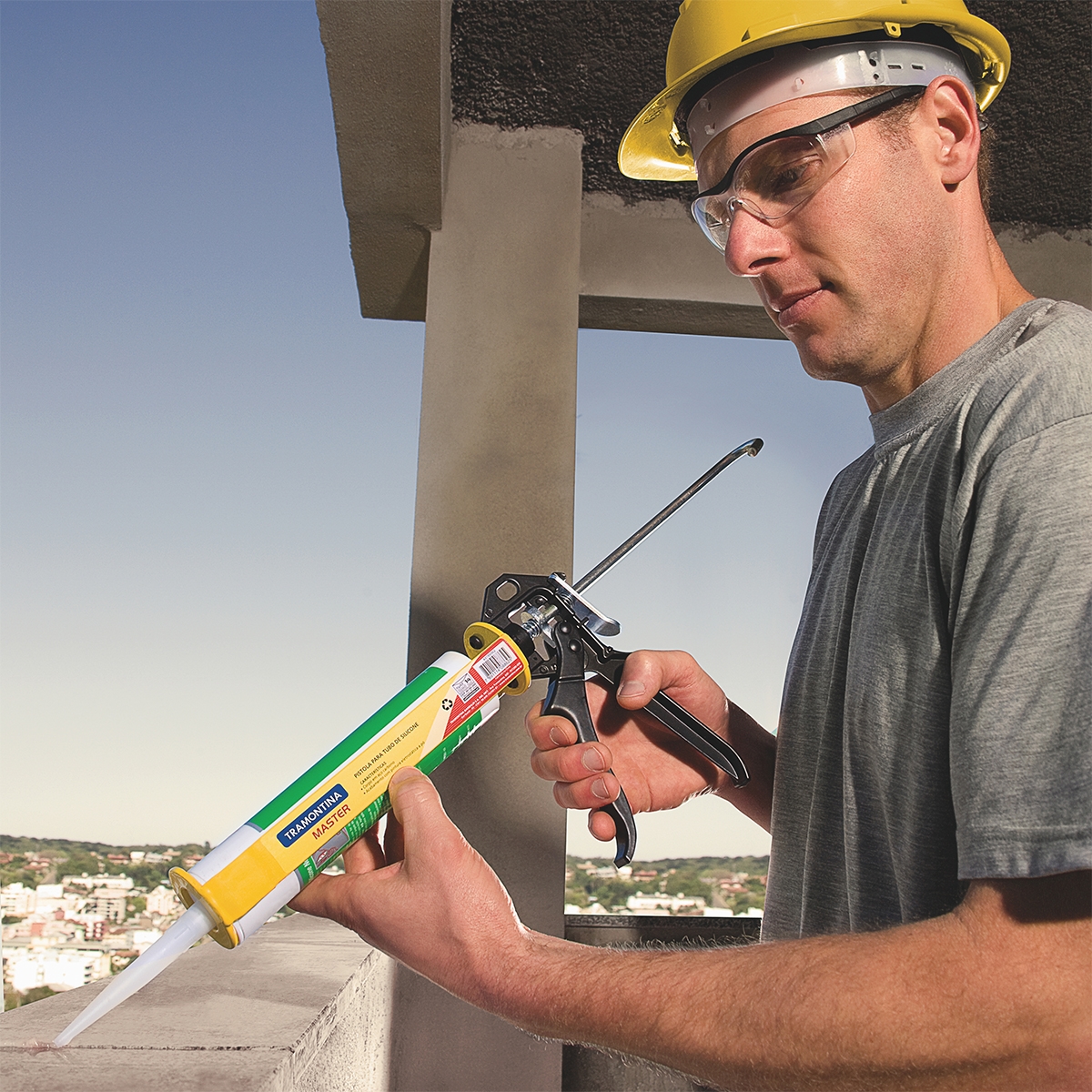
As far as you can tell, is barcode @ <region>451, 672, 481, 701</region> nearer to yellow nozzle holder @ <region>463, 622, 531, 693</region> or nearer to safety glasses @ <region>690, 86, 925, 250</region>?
yellow nozzle holder @ <region>463, 622, 531, 693</region>

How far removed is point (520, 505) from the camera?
6.34ft

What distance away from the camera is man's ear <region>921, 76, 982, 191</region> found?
29.2 inches

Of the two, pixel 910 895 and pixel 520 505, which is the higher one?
pixel 520 505

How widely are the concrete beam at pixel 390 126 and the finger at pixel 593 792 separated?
1344mm

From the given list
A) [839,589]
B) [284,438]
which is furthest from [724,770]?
[284,438]

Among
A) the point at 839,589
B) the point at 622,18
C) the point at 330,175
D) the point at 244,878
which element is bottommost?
the point at 244,878

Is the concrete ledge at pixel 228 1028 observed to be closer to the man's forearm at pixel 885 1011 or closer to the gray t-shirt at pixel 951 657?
the man's forearm at pixel 885 1011

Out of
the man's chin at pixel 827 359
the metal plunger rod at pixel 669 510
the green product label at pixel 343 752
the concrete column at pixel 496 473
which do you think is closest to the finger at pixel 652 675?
the metal plunger rod at pixel 669 510

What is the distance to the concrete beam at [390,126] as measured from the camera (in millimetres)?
1506

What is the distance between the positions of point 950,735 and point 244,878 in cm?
48

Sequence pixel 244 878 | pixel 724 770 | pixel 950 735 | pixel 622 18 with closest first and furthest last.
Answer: pixel 950 735, pixel 244 878, pixel 724 770, pixel 622 18

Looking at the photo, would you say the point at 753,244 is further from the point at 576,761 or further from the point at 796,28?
the point at 576,761

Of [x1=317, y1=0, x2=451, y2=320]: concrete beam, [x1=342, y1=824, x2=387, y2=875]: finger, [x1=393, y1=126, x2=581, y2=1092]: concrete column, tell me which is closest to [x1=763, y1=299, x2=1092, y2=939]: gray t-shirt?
[x1=342, y1=824, x2=387, y2=875]: finger

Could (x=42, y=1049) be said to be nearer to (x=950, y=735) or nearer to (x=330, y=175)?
(x=950, y=735)
